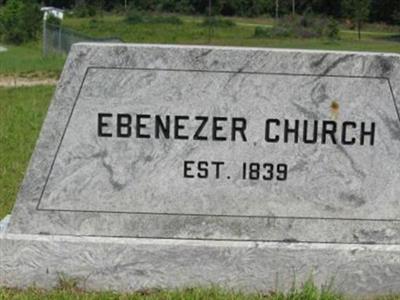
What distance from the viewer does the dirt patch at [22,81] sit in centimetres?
1515

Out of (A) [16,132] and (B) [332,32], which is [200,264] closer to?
(A) [16,132]

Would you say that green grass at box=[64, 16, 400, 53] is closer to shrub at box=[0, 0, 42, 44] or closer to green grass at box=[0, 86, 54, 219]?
shrub at box=[0, 0, 42, 44]

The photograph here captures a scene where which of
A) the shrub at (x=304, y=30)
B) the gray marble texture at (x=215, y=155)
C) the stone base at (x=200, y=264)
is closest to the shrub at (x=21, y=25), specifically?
the shrub at (x=304, y=30)

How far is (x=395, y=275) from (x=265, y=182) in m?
0.71

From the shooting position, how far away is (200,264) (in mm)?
3637

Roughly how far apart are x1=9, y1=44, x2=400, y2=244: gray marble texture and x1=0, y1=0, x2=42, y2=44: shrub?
104ft

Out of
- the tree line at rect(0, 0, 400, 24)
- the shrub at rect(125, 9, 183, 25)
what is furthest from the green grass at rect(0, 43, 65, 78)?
the tree line at rect(0, 0, 400, 24)

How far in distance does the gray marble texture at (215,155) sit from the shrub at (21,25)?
31850 millimetres

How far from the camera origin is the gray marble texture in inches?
145

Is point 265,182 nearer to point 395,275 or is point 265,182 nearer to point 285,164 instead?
point 285,164

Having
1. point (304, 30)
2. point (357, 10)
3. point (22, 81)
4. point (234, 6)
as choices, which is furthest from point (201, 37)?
point (234, 6)

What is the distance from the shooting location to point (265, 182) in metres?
3.74

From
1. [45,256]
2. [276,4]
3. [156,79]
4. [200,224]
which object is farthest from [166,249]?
[276,4]

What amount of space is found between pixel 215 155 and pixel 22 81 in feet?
41.9
